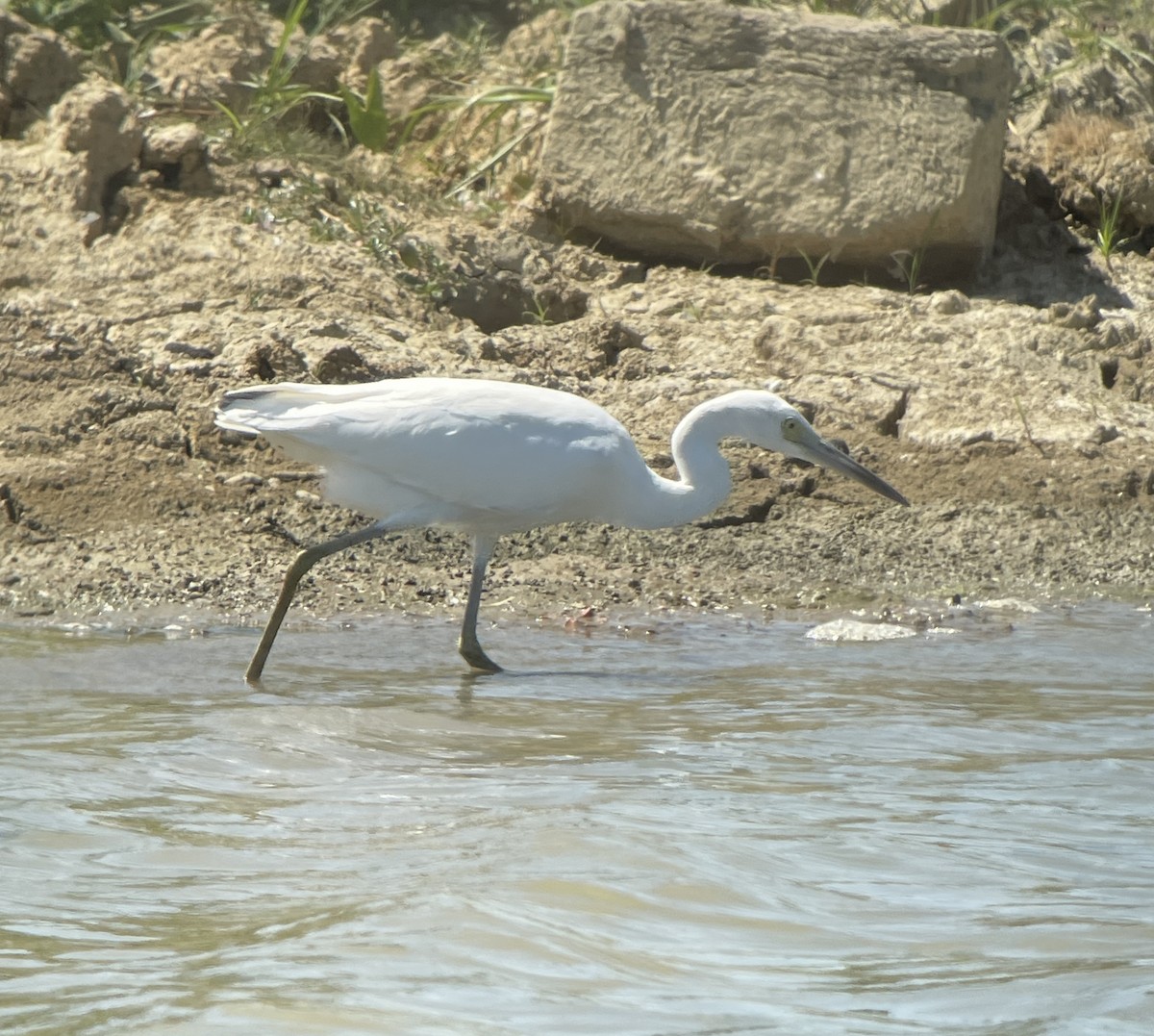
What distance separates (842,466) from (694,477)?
607 millimetres

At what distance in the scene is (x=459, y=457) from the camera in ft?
19.3

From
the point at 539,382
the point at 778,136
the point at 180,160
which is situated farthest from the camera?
the point at 778,136

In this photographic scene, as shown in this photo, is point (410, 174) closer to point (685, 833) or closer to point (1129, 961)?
point (685, 833)

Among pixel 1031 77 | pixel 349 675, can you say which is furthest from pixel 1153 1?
pixel 349 675

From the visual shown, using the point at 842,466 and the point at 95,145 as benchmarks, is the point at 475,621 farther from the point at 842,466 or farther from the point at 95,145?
the point at 95,145

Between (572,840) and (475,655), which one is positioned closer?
(572,840)

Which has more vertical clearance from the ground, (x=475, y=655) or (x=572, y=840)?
(x=572, y=840)

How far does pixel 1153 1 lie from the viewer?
436 inches

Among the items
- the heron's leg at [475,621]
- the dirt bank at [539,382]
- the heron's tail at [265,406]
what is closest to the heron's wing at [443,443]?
the heron's tail at [265,406]

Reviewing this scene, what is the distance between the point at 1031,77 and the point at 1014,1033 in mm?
8332

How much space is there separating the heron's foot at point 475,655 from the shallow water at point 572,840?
123mm

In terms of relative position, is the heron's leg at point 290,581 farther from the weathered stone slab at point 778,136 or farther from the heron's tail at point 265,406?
the weathered stone slab at point 778,136

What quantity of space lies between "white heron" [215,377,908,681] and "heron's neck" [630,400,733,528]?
1cm

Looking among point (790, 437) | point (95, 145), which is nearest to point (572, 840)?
point (790, 437)
